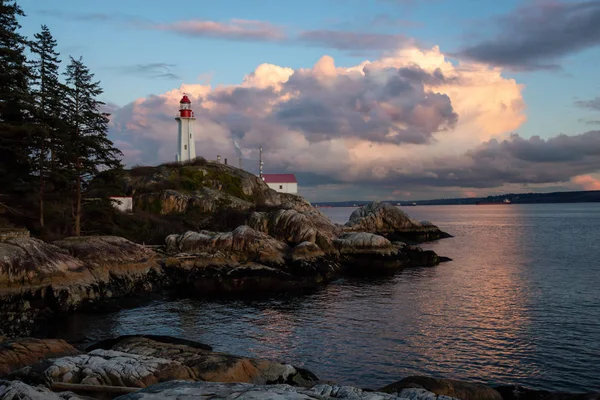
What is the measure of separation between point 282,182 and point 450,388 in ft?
274

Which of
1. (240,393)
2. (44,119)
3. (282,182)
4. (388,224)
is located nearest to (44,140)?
(44,119)

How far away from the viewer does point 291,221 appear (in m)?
45.8

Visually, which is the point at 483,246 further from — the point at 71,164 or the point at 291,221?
the point at 71,164

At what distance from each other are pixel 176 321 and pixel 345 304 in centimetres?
1010

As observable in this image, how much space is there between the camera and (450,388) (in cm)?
1338

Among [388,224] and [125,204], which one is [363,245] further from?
[388,224]

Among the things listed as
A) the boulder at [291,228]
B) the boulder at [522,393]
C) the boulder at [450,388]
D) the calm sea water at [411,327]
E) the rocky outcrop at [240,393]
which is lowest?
the calm sea water at [411,327]

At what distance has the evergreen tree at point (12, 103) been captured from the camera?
110ft

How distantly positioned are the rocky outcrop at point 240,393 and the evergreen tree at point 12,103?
1149 inches

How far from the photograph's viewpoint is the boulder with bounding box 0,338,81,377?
13203 mm

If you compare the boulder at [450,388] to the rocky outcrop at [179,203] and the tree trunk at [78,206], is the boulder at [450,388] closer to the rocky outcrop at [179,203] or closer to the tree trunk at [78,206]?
the tree trunk at [78,206]

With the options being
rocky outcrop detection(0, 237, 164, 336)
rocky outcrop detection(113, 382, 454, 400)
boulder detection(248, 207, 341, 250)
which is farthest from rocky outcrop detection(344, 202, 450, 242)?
rocky outcrop detection(113, 382, 454, 400)

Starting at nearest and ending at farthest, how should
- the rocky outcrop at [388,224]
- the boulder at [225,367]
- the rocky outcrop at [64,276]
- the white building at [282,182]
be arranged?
1. the boulder at [225,367]
2. the rocky outcrop at [64,276]
3. the rocky outcrop at [388,224]
4. the white building at [282,182]

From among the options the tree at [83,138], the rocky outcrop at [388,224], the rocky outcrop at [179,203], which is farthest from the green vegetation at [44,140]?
the rocky outcrop at [388,224]
